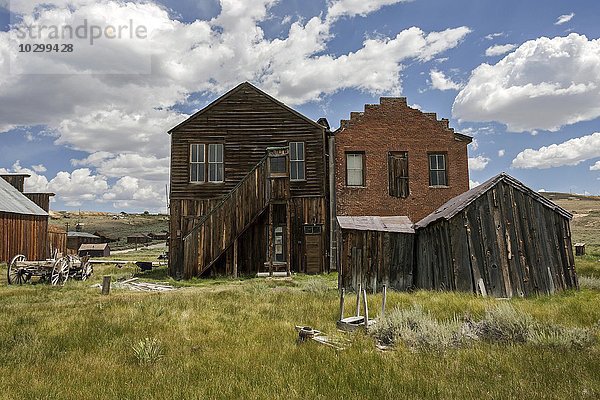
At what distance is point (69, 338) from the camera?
27.6 ft

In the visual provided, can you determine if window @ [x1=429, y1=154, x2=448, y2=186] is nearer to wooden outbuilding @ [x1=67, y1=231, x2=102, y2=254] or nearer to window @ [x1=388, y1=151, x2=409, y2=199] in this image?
window @ [x1=388, y1=151, x2=409, y2=199]

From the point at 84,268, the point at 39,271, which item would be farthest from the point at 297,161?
the point at 39,271

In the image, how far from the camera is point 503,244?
42.8 feet

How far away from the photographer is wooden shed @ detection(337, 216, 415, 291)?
1476cm

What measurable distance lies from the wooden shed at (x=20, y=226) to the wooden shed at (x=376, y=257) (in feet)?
79.2

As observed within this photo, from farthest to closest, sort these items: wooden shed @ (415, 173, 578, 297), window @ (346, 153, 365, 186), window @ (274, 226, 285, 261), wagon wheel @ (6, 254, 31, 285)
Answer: window @ (346, 153, 365, 186), window @ (274, 226, 285, 261), wagon wheel @ (6, 254, 31, 285), wooden shed @ (415, 173, 578, 297)

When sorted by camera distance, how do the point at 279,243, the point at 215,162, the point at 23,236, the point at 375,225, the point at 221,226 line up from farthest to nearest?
the point at 23,236
the point at 215,162
the point at 279,243
the point at 221,226
the point at 375,225

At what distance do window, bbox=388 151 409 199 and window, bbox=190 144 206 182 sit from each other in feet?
31.8

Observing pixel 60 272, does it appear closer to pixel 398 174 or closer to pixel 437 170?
pixel 398 174

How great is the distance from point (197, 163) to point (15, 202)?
682 inches

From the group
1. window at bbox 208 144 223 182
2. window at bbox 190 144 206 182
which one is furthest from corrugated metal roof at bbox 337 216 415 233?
window at bbox 190 144 206 182

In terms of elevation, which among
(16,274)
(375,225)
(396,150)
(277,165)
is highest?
(396,150)

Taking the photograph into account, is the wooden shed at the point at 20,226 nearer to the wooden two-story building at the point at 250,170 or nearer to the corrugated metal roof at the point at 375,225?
the wooden two-story building at the point at 250,170

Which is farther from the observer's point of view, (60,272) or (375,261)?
(60,272)
